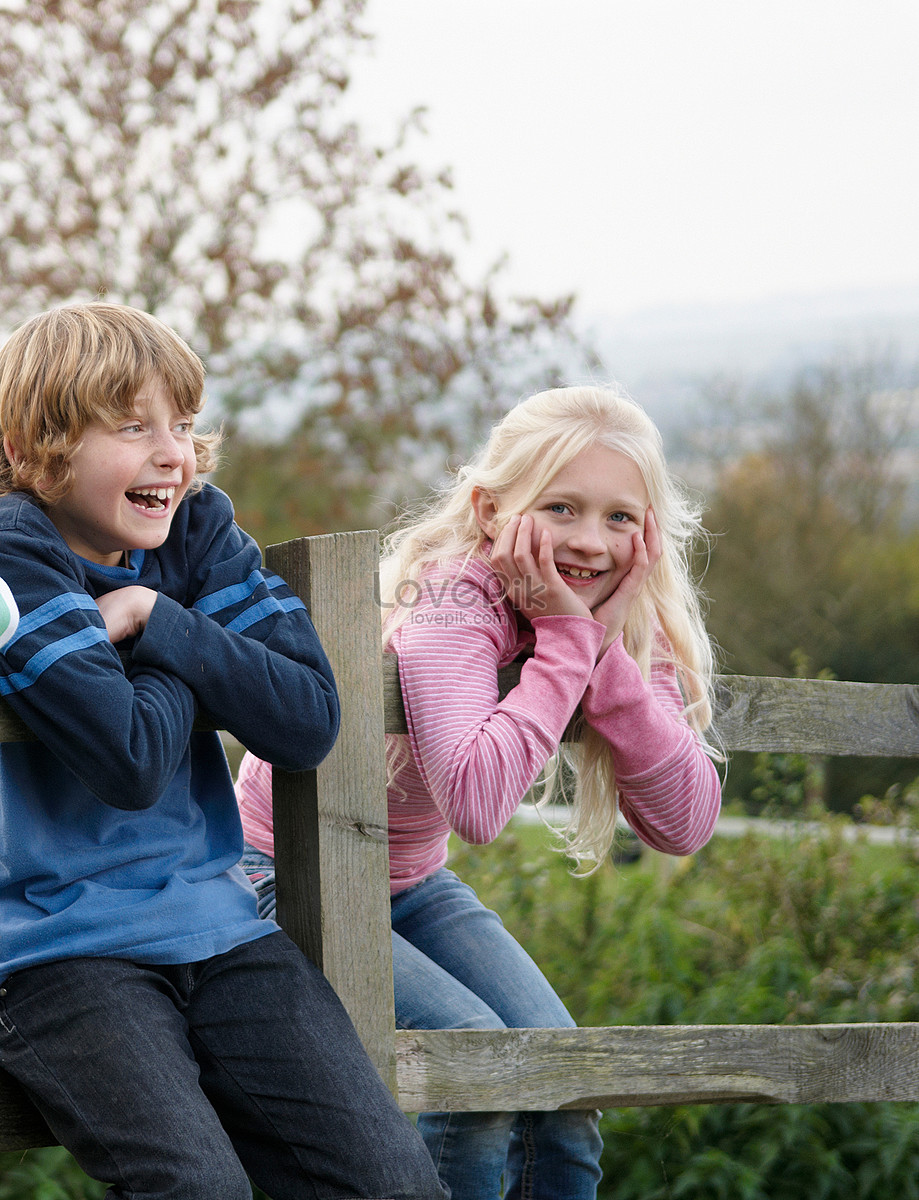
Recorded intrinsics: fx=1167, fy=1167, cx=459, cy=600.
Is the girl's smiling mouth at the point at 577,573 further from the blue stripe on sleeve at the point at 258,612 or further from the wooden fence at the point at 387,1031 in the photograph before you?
the blue stripe on sleeve at the point at 258,612

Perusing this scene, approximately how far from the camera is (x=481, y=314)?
6.86 m

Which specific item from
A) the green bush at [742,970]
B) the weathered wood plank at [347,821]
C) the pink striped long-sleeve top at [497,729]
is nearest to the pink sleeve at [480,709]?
the pink striped long-sleeve top at [497,729]

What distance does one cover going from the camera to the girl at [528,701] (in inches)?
78.0

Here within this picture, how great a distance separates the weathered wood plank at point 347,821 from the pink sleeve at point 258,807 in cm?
45

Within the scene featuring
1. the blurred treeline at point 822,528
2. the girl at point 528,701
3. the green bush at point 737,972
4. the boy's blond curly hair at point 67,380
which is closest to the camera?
the boy's blond curly hair at point 67,380

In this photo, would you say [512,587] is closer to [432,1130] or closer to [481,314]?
[432,1130]

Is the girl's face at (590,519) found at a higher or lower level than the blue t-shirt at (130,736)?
higher

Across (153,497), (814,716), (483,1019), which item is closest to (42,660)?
(153,497)

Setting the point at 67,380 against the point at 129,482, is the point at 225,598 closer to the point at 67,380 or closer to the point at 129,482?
the point at 129,482

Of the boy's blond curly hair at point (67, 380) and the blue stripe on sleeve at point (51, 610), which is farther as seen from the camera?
the boy's blond curly hair at point (67, 380)

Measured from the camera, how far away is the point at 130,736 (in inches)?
60.2

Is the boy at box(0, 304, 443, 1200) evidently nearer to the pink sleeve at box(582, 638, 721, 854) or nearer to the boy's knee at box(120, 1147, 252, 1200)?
the boy's knee at box(120, 1147, 252, 1200)

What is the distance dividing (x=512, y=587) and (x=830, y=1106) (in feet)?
7.22

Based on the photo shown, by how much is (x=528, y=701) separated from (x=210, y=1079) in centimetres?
78
